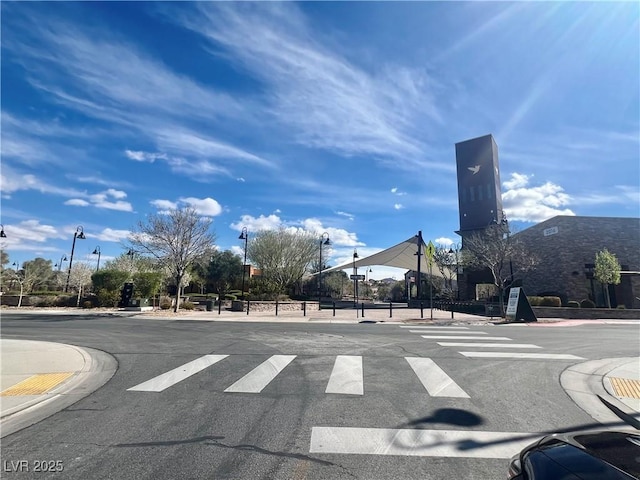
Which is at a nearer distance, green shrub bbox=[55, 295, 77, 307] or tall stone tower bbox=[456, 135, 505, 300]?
green shrub bbox=[55, 295, 77, 307]

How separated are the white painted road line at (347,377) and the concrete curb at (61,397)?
4.08 metres

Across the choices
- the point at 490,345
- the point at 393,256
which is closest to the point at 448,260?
the point at 393,256

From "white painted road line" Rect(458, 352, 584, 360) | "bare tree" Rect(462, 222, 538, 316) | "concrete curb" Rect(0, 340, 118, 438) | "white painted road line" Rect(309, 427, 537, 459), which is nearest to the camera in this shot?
"white painted road line" Rect(309, 427, 537, 459)

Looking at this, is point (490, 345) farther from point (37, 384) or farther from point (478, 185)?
point (478, 185)

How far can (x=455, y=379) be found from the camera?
21.6 ft

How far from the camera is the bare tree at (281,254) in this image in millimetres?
42219

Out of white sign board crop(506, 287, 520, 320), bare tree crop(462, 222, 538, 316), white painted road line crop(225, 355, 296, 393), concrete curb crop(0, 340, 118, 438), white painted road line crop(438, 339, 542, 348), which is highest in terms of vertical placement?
bare tree crop(462, 222, 538, 316)

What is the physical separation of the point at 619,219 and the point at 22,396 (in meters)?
43.5

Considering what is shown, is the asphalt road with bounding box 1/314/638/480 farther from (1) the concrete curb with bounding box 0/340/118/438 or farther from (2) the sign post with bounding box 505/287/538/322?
(2) the sign post with bounding box 505/287/538/322

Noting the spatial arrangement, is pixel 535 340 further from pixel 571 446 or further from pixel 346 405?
pixel 571 446

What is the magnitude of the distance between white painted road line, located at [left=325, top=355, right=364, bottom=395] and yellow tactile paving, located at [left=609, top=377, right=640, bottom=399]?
14.1 ft

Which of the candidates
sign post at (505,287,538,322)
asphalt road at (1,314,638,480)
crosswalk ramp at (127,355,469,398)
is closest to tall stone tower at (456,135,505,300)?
sign post at (505,287,538,322)

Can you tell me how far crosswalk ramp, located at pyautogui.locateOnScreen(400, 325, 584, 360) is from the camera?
8984mm

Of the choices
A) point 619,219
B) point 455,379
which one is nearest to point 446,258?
point 619,219
